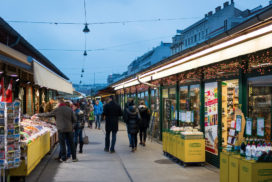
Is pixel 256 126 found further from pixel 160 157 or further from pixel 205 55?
pixel 160 157

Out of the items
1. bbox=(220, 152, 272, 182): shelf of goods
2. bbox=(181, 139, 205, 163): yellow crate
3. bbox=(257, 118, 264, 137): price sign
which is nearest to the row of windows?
bbox=(181, 139, 205, 163): yellow crate

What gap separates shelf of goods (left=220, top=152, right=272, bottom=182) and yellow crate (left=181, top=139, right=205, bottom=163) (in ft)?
8.06

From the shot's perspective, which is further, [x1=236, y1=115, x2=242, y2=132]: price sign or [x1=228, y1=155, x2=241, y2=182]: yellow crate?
[x1=236, y1=115, x2=242, y2=132]: price sign

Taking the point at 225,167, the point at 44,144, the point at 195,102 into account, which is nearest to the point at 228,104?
the point at 195,102

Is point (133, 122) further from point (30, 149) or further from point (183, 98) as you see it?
point (30, 149)

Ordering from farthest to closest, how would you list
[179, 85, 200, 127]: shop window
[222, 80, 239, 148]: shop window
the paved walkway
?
[179, 85, 200, 127]: shop window < [222, 80, 239, 148]: shop window < the paved walkway

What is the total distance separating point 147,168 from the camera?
343 inches

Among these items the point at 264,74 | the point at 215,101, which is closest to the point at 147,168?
the point at 215,101

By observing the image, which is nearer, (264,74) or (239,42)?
(239,42)

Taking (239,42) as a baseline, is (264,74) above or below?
below

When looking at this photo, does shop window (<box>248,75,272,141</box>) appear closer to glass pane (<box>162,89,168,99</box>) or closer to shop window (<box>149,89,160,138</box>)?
glass pane (<box>162,89,168,99</box>)

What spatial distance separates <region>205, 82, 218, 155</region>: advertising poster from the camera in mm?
8859

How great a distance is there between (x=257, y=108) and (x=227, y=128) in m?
1.96

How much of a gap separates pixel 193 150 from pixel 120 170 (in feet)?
6.40
